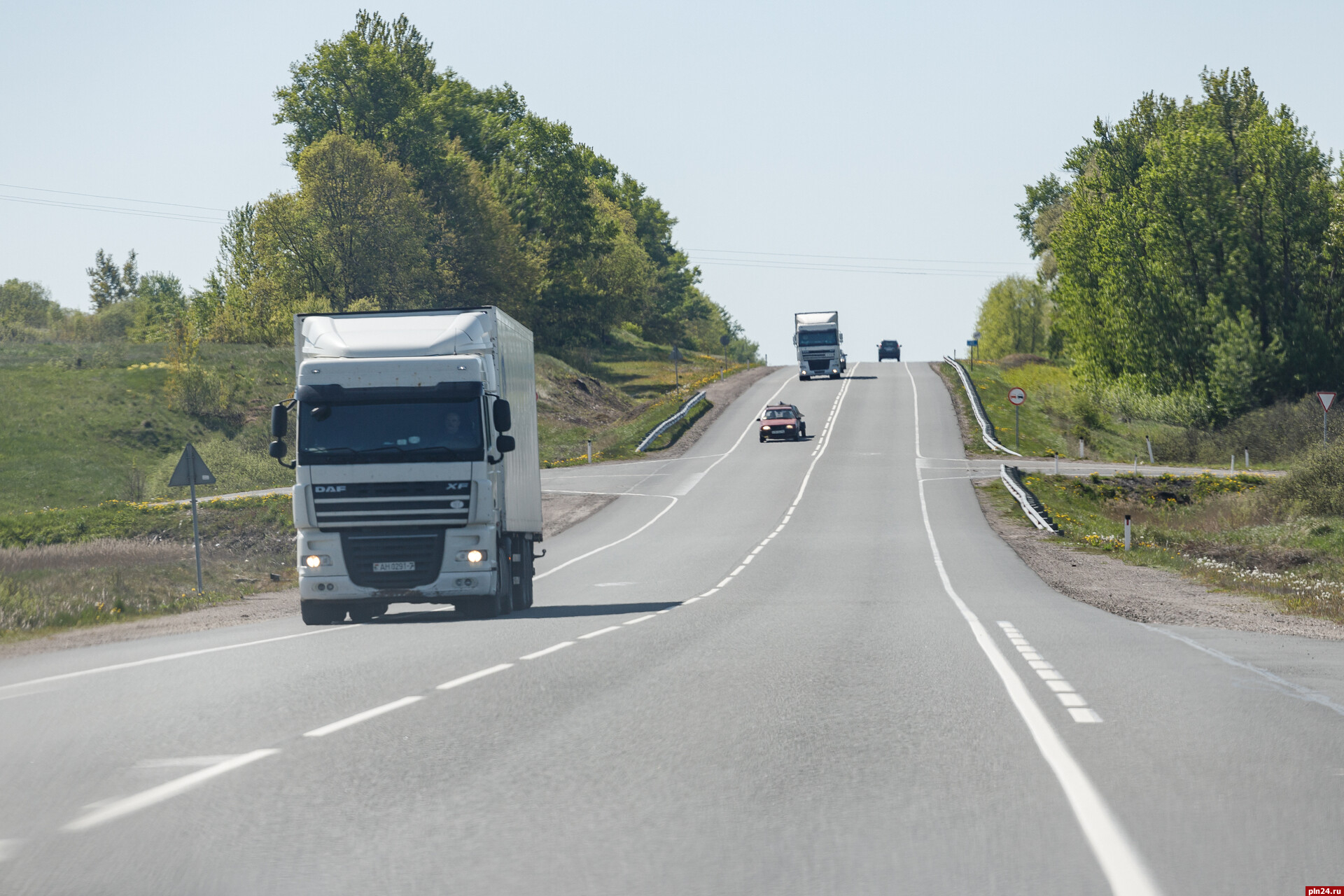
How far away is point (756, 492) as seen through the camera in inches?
1820

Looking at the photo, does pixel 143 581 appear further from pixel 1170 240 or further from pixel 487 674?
pixel 1170 240

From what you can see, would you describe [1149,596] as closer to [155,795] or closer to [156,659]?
[156,659]

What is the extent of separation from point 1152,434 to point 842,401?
55.9 feet

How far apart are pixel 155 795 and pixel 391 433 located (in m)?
10.7

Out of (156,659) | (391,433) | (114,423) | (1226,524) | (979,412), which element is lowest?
(1226,524)

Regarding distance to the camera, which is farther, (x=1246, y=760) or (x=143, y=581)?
(x=143, y=581)

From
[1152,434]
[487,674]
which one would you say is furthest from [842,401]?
[487,674]

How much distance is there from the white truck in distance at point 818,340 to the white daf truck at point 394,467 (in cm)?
6421

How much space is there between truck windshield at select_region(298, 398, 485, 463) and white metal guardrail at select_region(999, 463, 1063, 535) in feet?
75.5

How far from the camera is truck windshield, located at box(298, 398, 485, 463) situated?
54.3 feet

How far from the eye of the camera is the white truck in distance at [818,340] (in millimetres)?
80250

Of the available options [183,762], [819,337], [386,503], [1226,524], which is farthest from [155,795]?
[819,337]

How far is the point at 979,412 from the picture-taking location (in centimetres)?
6800

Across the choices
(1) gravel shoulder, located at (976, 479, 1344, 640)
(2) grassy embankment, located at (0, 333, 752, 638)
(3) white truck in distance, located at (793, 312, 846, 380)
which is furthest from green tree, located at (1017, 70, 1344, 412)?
(1) gravel shoulder, located at (976, 479, 1344, 640)
